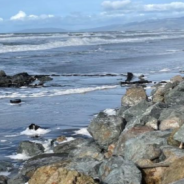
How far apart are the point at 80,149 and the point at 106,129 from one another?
1084 millimetres

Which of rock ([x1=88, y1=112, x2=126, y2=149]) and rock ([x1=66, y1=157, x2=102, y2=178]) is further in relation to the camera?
rock ([x1=88, y1=112, x2=126, y2=149])

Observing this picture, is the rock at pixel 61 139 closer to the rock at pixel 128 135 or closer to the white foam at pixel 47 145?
the white foam at pixel 47 145

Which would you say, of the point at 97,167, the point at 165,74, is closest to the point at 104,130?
the point at 97,167

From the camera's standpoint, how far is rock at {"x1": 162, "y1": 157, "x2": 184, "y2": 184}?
5.48 metres

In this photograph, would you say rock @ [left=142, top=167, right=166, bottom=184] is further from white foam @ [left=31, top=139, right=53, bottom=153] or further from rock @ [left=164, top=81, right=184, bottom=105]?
rock @ [left=164, top=81, right=184, bottom=105]

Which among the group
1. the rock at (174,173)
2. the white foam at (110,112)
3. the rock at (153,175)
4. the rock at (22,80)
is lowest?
the white foam at (110,112)

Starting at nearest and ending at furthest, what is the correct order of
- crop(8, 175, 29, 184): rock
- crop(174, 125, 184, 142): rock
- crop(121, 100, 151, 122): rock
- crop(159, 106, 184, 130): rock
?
1. crop(174, 125, 184, 142): rock
2. crop(8, 175, 29, 184): rock
3. crop(159, 106, 184, 130): rock
4. crop(121, 100, 151, 122): rock

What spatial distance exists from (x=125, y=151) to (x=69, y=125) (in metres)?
5.66

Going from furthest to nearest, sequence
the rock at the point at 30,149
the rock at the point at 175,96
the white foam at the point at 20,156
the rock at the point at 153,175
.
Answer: the rock at the point at 175,96
the rock at the point at 30,149
the white foam at the point at 20,156
the rock at the point at 153,175

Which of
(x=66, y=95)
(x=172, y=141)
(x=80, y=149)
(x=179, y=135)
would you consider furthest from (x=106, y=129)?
(x=66, y=95)

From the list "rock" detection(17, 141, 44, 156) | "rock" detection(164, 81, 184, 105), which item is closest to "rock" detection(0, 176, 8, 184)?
"rock" detection(17, 141, 44, 156)

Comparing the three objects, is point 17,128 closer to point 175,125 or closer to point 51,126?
point 51,126

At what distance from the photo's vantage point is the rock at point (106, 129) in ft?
32.6

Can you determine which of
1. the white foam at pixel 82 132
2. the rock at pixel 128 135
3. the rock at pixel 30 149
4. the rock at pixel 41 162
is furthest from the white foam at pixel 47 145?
the rock at pixel 128 135
